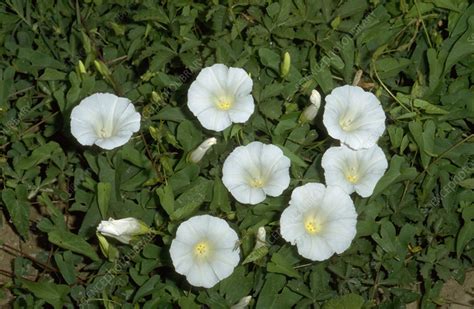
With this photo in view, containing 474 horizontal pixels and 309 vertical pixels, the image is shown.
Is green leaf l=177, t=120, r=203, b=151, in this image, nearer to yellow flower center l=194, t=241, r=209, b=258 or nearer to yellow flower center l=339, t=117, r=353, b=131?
yellow flower center l=194, t=241, r=209, b=258

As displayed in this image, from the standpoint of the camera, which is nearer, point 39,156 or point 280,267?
point 280,267

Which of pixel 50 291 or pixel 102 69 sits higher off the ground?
pixel 102 69

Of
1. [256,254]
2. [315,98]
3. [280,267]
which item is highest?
[315,98]

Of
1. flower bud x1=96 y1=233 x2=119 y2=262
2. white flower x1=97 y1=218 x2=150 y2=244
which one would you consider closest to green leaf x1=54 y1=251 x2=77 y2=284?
flower bud x1=96 y1=233 x2=119 y2=262

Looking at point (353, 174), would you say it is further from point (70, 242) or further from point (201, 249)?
point (70, 242)

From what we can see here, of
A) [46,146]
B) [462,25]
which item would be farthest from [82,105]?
A: [462,25]

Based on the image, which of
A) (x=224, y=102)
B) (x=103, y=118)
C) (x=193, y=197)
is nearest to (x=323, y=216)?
(x=193, y=197)
